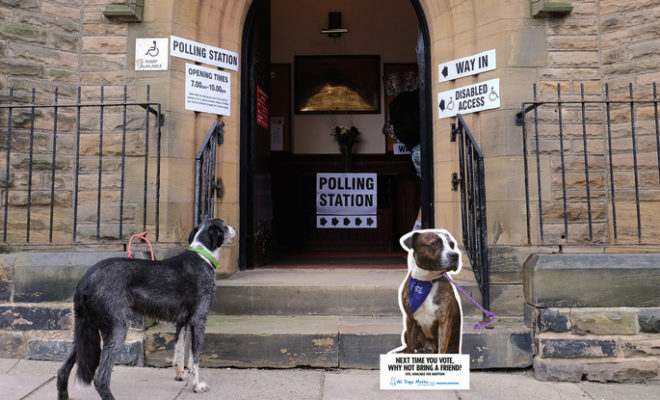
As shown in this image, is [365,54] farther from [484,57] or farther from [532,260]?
[532,260]

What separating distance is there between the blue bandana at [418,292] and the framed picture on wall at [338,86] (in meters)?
5.83

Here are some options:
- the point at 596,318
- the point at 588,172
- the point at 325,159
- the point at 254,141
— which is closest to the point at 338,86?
the point at 325,159

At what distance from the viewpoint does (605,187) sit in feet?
13.5

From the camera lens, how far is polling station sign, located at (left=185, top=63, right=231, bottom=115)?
4270mm

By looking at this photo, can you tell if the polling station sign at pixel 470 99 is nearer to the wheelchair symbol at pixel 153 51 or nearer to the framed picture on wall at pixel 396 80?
the wheelchair symbol at pixel 153 51

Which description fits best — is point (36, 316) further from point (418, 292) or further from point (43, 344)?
point (418, 292)

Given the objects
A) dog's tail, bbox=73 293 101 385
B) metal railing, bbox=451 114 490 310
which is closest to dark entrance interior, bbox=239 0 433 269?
metal railing, bbox=451 114 490 310

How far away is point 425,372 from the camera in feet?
8.47

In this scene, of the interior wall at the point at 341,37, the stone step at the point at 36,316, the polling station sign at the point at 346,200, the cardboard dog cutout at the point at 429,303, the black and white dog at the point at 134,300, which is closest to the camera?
the black and white dog at the point at 134,300

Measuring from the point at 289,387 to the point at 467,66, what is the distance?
3.37 meters

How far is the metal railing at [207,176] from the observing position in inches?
156

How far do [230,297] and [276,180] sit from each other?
13.1ft

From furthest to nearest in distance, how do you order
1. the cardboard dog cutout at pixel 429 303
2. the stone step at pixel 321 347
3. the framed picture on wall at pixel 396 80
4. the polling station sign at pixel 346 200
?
the framed picture on wall at pixel 396 80, the polling station sign at pixel 346 200, the stone step at pixel 321 347, the cardboard dog cutout at pixel 429 303

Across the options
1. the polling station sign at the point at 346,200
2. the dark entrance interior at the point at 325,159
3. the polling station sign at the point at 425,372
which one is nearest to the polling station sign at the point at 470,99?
the dark entrance interior at the point at 325,159
